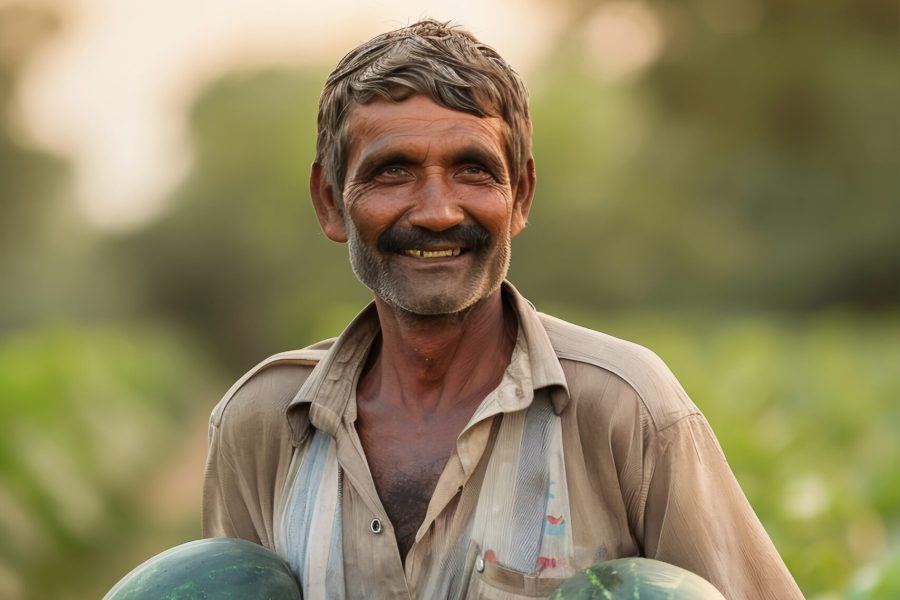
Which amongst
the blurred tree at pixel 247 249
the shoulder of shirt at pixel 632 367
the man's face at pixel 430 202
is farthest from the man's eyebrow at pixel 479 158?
the blurred tree at pixel 247 249

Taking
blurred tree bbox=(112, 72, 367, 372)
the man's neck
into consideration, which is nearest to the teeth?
the man's neck

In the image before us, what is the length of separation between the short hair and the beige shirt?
581 mm

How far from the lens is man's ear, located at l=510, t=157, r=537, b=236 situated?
4191 mm

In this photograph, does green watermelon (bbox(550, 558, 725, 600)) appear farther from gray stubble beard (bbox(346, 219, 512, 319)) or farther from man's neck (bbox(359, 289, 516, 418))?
gray stubble beard (bbox(346, 219, 512, 319))

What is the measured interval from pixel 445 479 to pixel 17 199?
62807mm

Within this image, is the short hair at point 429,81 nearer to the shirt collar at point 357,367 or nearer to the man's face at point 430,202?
the man's face at point 430,202

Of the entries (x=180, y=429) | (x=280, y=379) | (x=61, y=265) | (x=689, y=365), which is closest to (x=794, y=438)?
(x=689, y=365)

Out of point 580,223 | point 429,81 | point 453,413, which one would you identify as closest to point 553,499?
point 453,413

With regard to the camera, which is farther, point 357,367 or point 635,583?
point 357,367

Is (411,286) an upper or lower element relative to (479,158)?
lower

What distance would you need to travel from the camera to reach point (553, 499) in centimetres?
371

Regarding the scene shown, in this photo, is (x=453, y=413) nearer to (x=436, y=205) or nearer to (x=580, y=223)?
(x=436, y=205)

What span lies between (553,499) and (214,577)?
0.95 m

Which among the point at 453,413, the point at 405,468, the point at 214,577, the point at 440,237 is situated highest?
the point at 440,237
